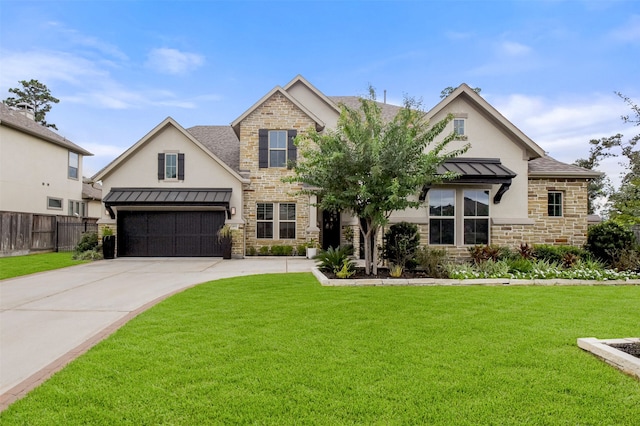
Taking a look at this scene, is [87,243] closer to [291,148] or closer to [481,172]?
[291,148]

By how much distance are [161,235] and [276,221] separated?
549cm

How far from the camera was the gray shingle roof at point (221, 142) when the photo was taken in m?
17.7

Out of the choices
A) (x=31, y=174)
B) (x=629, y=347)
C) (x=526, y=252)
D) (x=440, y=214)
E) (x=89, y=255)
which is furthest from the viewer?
(x=31, y=174)

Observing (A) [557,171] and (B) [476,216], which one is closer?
(B) [476,216]

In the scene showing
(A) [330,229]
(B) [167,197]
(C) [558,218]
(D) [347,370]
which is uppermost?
(B) [167,197]

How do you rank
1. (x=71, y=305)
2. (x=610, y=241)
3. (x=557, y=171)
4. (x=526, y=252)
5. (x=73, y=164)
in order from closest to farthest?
(x=71, y=305), (x=610, y=241), (x=526, y=252), (x=557, y=171), (x=73, y=164)

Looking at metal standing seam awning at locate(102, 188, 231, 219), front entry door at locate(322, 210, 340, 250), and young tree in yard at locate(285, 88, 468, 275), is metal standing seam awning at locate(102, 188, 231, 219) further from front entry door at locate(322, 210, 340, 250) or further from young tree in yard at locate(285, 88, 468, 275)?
young tree in yard at locate(285, 88, 468, 275)

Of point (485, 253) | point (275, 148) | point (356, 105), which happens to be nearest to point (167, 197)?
point (275, 148)

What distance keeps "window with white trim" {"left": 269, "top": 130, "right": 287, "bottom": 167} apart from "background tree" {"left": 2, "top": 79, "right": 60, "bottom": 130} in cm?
3237

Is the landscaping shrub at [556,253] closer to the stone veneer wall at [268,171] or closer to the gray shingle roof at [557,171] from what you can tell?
the gray shingle roof at [557,171]

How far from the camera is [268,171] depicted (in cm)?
1655

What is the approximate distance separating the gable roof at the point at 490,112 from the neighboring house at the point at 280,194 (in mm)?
39

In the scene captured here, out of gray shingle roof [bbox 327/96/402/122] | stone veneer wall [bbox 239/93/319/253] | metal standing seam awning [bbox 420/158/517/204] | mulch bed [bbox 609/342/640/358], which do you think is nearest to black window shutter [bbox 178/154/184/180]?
stone veneer wall [bbox 239/93/319/253]

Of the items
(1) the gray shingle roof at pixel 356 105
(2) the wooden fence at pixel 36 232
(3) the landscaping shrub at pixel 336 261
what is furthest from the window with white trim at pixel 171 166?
(1) the gray shingle roof at pixel 356 105
